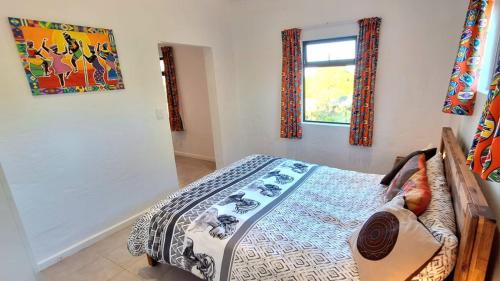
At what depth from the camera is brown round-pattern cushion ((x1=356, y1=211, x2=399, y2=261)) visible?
47.4 inches

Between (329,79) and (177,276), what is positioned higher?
(329,79)

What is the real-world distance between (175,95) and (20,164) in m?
3.14

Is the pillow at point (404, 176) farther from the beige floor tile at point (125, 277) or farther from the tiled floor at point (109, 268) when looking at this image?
the beige floor tile at point (125, 277)

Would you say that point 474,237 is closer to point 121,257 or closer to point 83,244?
point 121,257

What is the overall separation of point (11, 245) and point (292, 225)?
1.50 metres

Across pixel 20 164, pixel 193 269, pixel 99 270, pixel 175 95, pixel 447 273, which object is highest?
pixel 175 95

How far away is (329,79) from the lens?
11.6 feet

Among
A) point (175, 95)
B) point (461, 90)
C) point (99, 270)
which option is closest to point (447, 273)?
point (461, 90)

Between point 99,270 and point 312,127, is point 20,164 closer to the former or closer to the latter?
point 99,270

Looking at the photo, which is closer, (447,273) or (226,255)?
(447,273)

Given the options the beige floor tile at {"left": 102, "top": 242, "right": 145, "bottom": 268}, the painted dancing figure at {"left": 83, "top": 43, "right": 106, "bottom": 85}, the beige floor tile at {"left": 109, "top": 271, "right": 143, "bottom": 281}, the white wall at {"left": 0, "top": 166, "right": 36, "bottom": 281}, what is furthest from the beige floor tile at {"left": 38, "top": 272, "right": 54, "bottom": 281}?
the painted dancing figure at {"left": 83, "top": 43, "right": 106, "bottom": 85}

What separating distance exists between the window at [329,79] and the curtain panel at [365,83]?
5.9 inches

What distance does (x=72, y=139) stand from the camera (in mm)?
2326

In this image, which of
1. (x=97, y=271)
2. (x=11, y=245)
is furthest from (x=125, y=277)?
(x=11, y=245)
